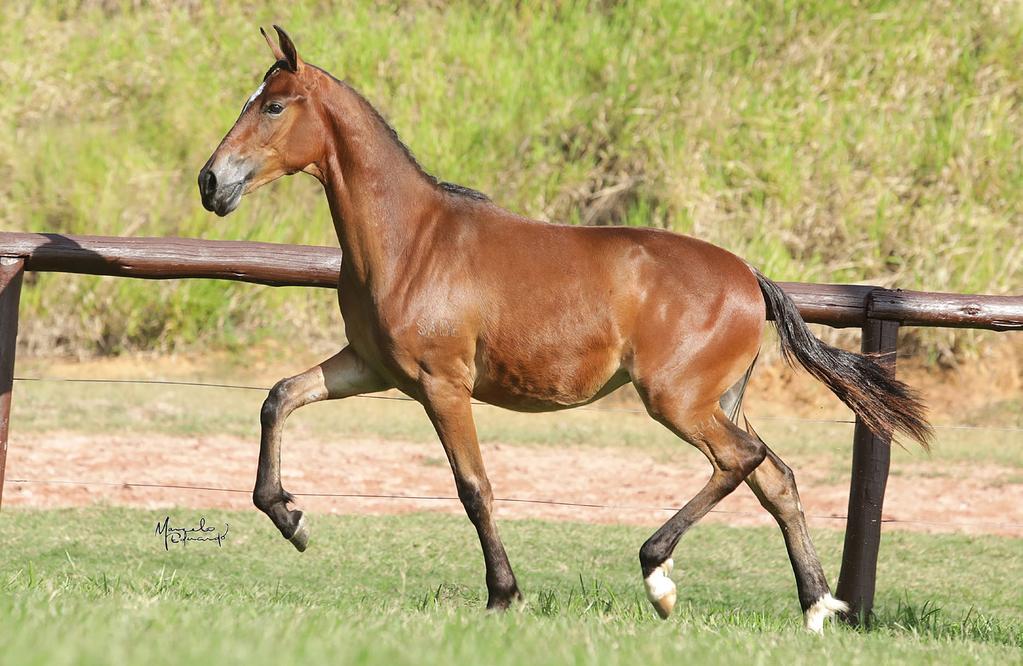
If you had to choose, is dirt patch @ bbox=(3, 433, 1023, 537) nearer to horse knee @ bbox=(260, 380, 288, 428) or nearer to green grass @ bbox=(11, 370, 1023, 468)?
green grass @ bbox=(11, 370, 1023, 468)

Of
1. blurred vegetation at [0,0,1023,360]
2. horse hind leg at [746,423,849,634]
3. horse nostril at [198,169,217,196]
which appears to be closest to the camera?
horse nostril at [198,169,217,196]

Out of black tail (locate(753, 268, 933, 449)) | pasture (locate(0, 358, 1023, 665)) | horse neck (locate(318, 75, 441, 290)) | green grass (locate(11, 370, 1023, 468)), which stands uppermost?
horse neck (locate(318, 75, 441, 290))

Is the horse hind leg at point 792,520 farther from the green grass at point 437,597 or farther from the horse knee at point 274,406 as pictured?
the horse knee at point 274,406

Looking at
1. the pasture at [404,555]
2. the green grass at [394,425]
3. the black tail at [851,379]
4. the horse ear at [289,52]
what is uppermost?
the horse ear at [289,52]

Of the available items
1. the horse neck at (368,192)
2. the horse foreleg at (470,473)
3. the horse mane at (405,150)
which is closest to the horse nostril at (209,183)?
the horse neck at (368,192)

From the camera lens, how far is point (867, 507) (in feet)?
20.4

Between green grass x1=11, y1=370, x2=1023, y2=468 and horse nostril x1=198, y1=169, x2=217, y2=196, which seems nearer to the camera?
horse nostril x1=198, y1=169, x2=217, y2=196

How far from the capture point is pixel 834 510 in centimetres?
930

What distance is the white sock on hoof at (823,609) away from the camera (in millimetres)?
5656

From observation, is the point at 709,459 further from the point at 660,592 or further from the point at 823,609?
the point at 823,609

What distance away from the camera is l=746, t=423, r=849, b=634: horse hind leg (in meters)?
5.72

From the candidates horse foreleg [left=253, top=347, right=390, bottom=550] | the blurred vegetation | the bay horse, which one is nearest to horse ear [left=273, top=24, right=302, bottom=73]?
the bay horse

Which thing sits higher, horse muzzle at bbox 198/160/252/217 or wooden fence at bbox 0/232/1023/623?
horse muzzle at bbox 198/160/252/217

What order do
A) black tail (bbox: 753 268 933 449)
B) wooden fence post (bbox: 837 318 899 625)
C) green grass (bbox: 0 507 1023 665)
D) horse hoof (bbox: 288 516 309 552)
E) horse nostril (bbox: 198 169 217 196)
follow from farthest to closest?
1. wooden fence post (bbox: 837 318 899 625)
2. black tail (bbox: 753 268 933 449)
3. horse hoof (bbox: 288 516 309 552)
4. horse nostril (bbox: 198 169 217 196)
5. green grass (bbox: 0 507 1023 665)
